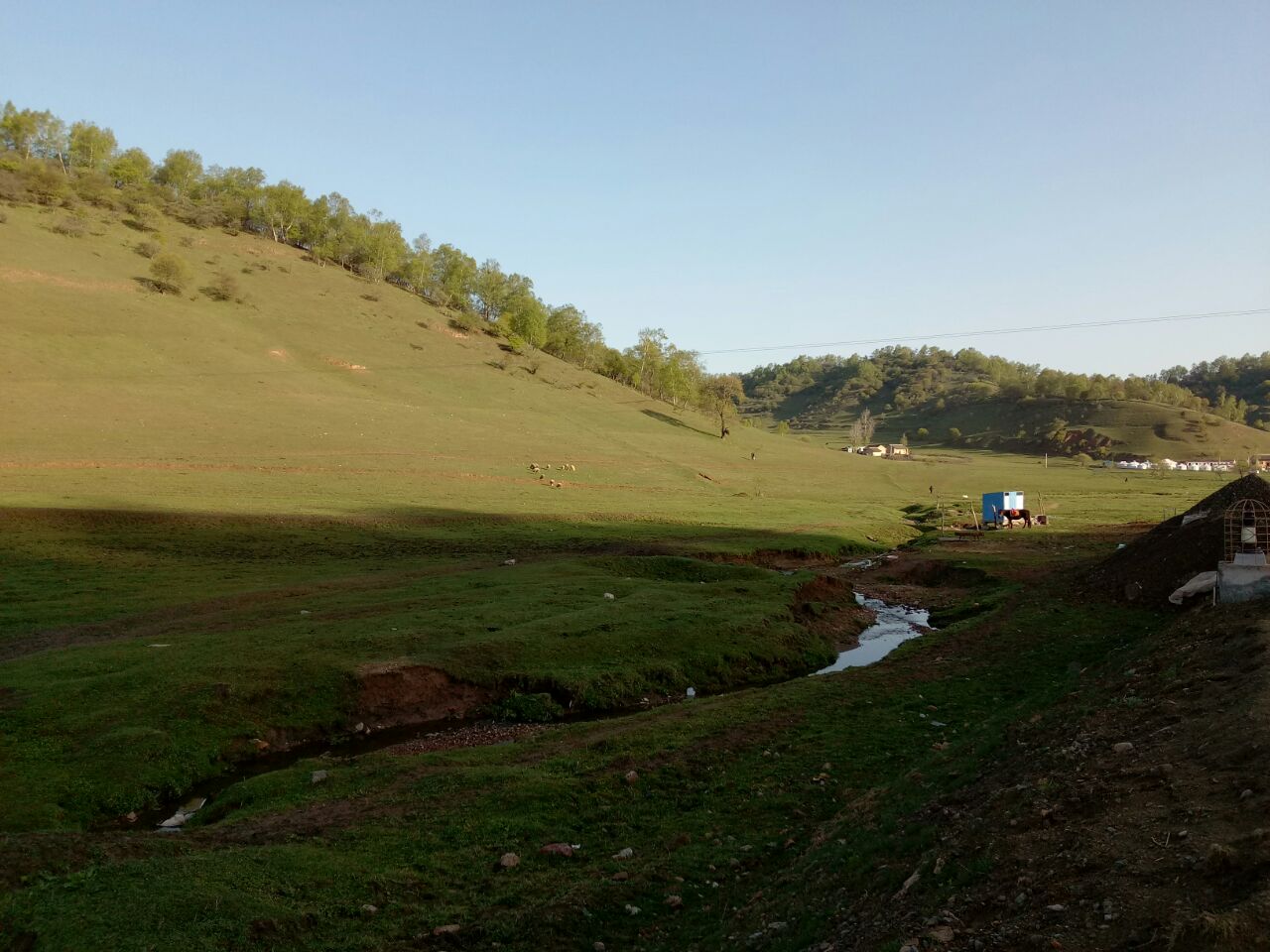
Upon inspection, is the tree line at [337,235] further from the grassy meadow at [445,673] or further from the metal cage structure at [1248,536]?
the metal cage structure at [1248,536]

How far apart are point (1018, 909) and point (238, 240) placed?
17248 cm

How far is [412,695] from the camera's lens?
1042 inches

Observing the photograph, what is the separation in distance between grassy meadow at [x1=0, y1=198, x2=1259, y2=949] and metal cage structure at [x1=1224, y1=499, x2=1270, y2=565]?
3969 millimetres

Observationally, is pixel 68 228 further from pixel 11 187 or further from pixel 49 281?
pixel 49 281

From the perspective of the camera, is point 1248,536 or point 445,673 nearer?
point 1248,536

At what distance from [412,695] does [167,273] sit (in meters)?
119

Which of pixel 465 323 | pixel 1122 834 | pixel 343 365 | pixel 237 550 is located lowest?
pixel 237 550

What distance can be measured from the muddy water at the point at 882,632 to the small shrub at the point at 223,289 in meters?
118

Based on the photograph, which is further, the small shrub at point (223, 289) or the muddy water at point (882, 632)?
the small shrub at point (223, 289)

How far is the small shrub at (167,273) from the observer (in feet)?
397

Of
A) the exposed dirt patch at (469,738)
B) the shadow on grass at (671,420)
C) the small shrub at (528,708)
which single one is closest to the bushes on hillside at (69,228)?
the shadow on grass at (671,420)

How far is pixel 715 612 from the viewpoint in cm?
3456

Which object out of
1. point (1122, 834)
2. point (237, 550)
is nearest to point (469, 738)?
point (1122, 834)

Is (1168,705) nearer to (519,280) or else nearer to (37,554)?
(37,554)
